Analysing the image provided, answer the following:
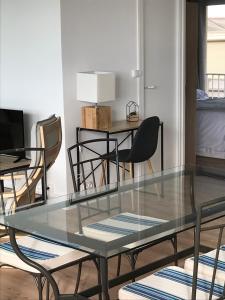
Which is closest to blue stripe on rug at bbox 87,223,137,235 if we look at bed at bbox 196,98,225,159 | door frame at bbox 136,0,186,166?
door frame at bbox 136,0,186,166

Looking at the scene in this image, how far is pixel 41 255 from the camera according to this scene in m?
2.78

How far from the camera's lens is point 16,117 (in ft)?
17.8

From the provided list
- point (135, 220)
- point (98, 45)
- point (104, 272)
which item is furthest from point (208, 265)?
point (98, 45)

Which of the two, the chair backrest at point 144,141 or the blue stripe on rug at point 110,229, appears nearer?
the blue stripe on rug at point 110,229

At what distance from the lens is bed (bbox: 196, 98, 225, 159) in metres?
6.90

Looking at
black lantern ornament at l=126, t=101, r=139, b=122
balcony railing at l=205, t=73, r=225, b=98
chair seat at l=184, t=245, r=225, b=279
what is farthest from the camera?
balcony railing at l=205, t=73, r=225, b=98

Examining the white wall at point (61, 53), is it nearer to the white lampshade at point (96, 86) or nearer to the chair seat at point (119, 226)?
the white lampshade at point (96, 86)

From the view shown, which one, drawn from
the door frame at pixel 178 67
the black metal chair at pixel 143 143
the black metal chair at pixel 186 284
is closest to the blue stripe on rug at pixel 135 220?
the black metal chair at pixel 186 284

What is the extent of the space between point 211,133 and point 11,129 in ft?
8.75

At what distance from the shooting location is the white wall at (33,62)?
5.22 meters

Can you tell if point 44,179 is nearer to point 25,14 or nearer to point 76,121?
point 76,121

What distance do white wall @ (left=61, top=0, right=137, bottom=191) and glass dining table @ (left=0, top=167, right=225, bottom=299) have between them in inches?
76.3

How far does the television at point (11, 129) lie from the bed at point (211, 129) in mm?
2536

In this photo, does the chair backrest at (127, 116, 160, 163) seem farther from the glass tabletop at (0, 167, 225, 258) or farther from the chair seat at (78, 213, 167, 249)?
the chair seat at (78, 213, 167, 249)
